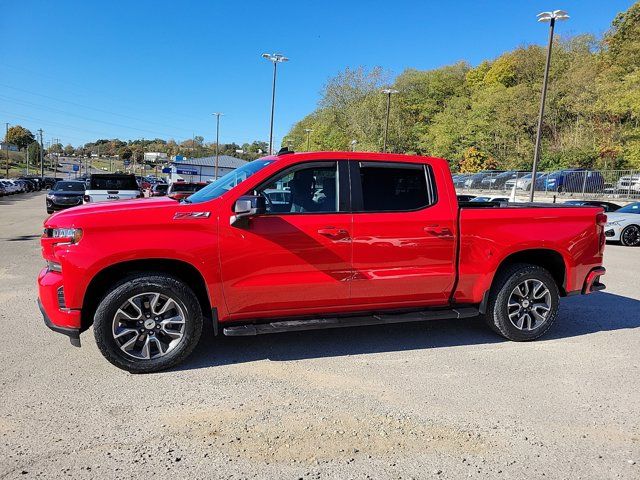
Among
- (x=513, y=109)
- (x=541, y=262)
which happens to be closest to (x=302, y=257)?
(x=541, y=262)

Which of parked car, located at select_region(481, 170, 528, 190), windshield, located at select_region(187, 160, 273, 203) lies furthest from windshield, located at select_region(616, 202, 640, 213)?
parked car, located at select_region(481, 170, 528, 190)

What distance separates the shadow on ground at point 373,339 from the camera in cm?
454

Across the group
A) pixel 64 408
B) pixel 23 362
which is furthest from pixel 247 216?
pixel 23 362

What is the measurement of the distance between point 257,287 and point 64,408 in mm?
1674

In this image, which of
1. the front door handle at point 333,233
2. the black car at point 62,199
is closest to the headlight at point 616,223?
the front door handle at point 333,233

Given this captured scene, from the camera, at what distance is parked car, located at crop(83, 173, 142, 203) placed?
15.6 metres

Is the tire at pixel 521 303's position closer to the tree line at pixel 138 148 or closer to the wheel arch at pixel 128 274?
the wheel arch at pixel 128 274

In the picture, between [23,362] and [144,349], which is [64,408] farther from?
[23,362]

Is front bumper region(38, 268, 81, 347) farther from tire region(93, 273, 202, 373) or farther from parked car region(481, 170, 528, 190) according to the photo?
parked car region(481, 170, 528, 190)

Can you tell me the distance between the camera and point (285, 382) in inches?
155

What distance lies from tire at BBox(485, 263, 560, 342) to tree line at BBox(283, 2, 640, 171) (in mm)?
29243

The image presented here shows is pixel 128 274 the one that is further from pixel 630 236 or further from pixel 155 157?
pixel 155 157

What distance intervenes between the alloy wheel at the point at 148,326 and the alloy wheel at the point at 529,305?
3.32 metres

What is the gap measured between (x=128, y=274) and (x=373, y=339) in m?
2.52
